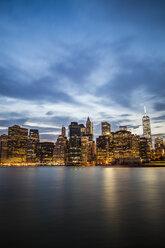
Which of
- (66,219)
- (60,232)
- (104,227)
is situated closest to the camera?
(60,232)

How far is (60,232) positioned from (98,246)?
11.4ft

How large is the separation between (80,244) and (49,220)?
240 inches

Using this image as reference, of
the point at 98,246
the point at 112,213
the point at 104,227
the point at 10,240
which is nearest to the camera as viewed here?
the point at 98,246

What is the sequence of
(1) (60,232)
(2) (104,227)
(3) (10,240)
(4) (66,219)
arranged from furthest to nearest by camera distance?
(4) (66,219), (2) (104,227), (1) (60,232), (3) (10,240)

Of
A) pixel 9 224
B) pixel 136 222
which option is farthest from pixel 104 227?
pixel 9 224

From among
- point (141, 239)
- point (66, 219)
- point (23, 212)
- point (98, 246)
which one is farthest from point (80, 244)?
point (23, 212)

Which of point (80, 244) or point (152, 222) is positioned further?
point (152, 222)

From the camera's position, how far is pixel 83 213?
1906 cm

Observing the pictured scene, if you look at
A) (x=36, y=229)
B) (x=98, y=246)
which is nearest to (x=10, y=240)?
(x=36, y=229)

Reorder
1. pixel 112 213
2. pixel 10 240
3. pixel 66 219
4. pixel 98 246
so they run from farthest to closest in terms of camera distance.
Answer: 1. pixel 112 213
2. pixel 66 219
3. pixel 10 240
4. pixel 98 246

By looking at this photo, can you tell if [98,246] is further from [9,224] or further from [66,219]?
[9,224]

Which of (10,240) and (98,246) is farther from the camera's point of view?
(10,240)

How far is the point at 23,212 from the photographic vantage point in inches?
771

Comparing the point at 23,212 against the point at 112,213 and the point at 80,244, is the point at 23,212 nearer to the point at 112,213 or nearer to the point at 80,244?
the point at 112,213
